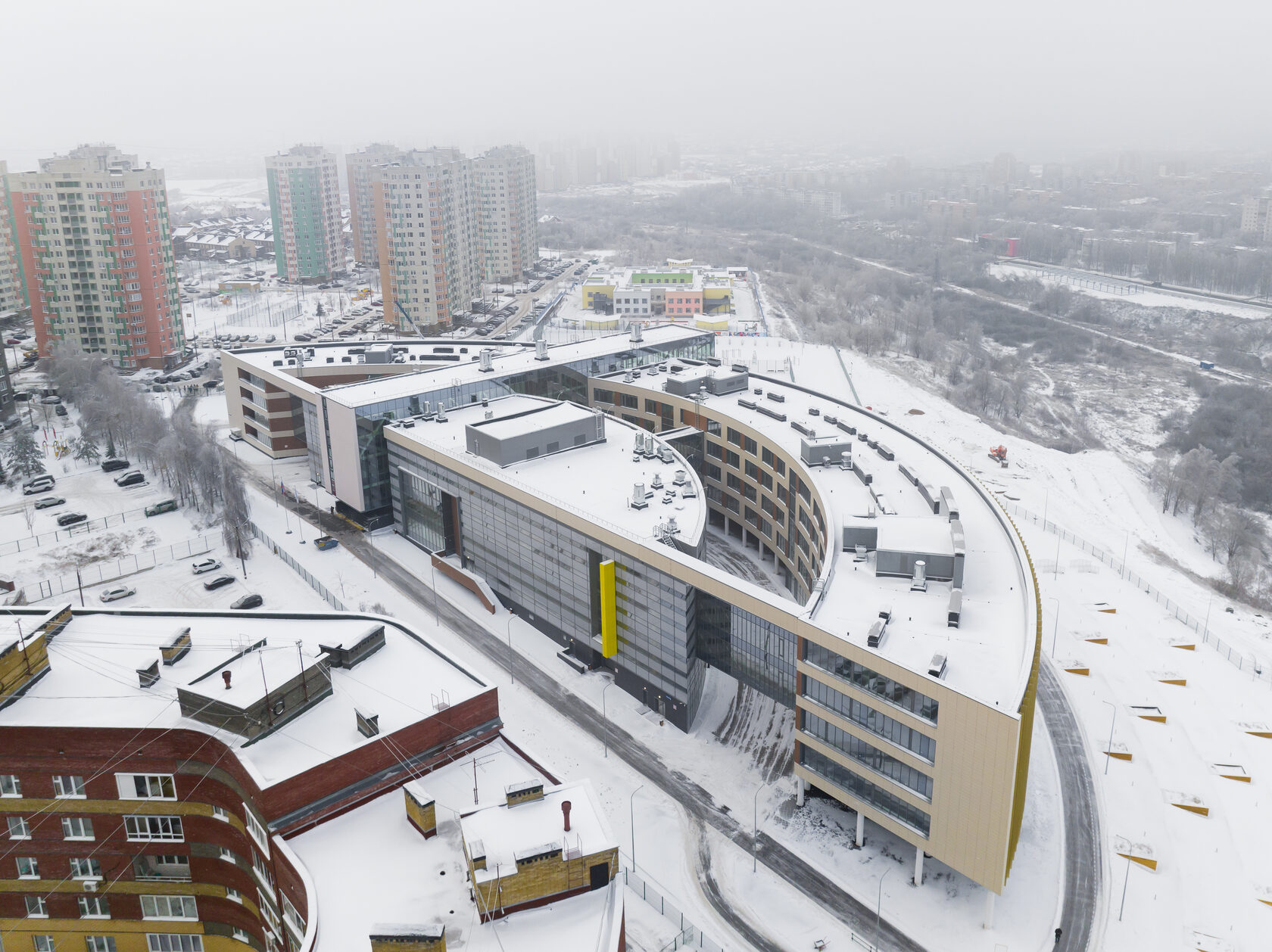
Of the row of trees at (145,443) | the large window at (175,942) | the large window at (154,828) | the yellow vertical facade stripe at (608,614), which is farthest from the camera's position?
the row of trees at (145,443)

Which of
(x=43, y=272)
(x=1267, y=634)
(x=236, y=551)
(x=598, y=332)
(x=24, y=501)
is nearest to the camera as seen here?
(x=1267, y=634)

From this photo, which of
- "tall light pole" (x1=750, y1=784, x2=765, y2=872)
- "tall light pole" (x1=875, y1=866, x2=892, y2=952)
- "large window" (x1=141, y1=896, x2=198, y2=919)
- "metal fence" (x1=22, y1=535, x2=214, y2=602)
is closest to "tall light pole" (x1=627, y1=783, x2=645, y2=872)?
"tall light pole" (x1=750, y1=784, x2=765, y2=872)

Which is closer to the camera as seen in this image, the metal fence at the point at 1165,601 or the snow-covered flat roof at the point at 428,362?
the metal fence at the point at 1165,601

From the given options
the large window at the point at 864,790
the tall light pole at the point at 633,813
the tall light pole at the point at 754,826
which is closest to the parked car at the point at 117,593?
the tall light pole at the point at 633,813

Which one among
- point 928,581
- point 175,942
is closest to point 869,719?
point 928,581

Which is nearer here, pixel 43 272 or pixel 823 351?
pixel 43 272

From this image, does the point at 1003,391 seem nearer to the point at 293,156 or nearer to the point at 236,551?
the point at 236,551

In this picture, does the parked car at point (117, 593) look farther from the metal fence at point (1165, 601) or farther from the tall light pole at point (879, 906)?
the metal fence at point (1165, 601)

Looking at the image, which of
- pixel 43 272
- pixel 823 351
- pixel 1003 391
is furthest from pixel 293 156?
pixel 1003 391
